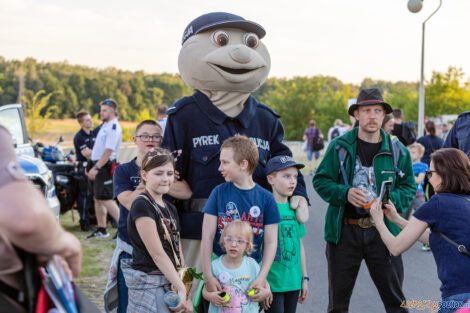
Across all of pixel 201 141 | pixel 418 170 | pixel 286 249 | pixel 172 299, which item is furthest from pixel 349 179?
pixel 418 170

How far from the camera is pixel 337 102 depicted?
49.8 m

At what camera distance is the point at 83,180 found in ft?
29.2

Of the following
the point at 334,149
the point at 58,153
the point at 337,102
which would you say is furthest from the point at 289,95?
the point at 334,149

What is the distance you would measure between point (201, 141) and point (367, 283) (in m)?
3.37

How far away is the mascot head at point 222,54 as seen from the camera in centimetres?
384

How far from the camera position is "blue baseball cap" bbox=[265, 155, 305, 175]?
3520mm

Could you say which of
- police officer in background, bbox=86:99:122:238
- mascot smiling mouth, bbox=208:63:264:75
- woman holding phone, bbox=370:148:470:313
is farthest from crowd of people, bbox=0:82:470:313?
police officer in background, bbox=86:99:122:238

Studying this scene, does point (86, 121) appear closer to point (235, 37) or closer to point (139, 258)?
point (235, 37)

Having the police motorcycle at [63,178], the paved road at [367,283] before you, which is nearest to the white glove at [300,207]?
the paved road at [367,283]

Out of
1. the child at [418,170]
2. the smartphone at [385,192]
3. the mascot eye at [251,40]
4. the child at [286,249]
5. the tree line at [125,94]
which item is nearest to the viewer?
the child at [286,249]

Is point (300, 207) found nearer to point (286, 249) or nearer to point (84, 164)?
point (286, 249)

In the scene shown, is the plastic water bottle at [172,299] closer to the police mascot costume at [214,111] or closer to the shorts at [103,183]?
the police mascot costume at [214,111]

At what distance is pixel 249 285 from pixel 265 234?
35 centimetres

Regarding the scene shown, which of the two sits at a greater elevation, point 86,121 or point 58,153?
point 86,121
